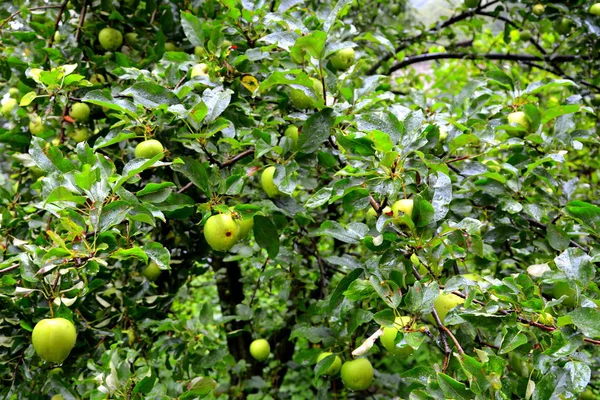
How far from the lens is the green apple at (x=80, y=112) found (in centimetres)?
156

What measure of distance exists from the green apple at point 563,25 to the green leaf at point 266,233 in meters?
1.49

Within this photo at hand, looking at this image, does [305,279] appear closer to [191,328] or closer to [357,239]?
[191,328]

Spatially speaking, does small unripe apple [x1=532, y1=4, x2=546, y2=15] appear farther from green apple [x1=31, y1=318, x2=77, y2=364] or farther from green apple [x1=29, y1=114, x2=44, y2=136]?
green apple [x1=31, y1=318, x2=77, y2=364]

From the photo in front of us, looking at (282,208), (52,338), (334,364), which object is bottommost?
(334,364)

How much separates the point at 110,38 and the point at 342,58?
2.36ft

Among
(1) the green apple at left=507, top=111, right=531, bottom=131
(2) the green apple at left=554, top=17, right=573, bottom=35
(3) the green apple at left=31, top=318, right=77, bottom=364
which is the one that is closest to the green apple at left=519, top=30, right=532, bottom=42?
(2) the green apple at left=554, top=17, right=573, bottom=35

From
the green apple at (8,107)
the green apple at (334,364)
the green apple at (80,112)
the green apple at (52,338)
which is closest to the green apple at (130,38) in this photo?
the green apple at (80,112)

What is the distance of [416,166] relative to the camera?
1021mm

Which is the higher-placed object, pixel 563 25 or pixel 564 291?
pixel 563 25

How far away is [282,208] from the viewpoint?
121 cm

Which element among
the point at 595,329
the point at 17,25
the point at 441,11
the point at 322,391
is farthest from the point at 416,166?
the point at 441,11

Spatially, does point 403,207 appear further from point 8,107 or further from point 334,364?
point 8,107

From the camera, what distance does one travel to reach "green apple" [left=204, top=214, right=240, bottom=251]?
3.40ft

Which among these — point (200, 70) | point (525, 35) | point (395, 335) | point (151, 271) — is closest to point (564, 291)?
point (395, 335)
